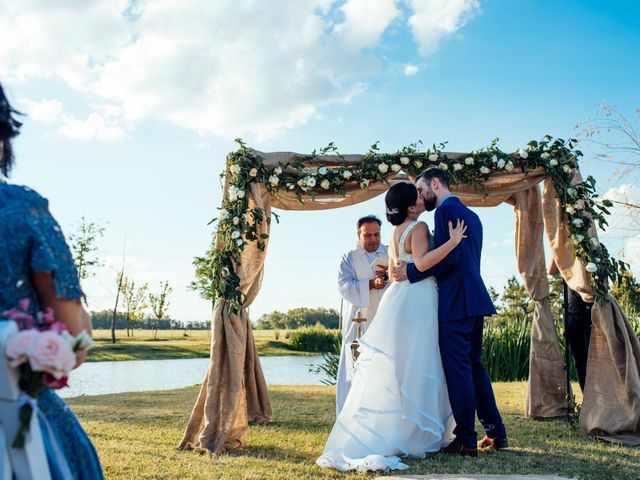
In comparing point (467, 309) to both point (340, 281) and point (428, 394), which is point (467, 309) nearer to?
point (428, 394)

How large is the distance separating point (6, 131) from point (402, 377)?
11.9 feet

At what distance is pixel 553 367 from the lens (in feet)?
23.1

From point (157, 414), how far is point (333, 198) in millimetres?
3686

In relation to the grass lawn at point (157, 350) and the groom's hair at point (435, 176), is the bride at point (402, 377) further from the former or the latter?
the grass lawn at point (157, 350)

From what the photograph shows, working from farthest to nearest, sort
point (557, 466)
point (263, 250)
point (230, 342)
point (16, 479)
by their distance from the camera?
point (263, 250), point (230, 342), point (557, 466), point (16, 479)

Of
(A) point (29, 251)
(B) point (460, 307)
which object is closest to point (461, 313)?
(B) point (460, 307)

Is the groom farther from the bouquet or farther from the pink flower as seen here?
the pink flower

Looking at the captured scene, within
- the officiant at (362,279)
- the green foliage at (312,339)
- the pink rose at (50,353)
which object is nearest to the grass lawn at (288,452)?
the officiant at (362,279)

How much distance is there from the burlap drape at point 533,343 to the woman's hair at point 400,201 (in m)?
1.30

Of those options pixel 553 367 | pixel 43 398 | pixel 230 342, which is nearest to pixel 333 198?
pixel 230 342

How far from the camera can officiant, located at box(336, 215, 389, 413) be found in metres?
6.73

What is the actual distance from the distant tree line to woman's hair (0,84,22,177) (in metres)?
24.9

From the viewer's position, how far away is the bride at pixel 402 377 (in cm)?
474

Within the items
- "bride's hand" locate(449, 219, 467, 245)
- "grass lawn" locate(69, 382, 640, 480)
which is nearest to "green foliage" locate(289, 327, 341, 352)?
"grass lawn" locate(69, 382, 640, 480)
